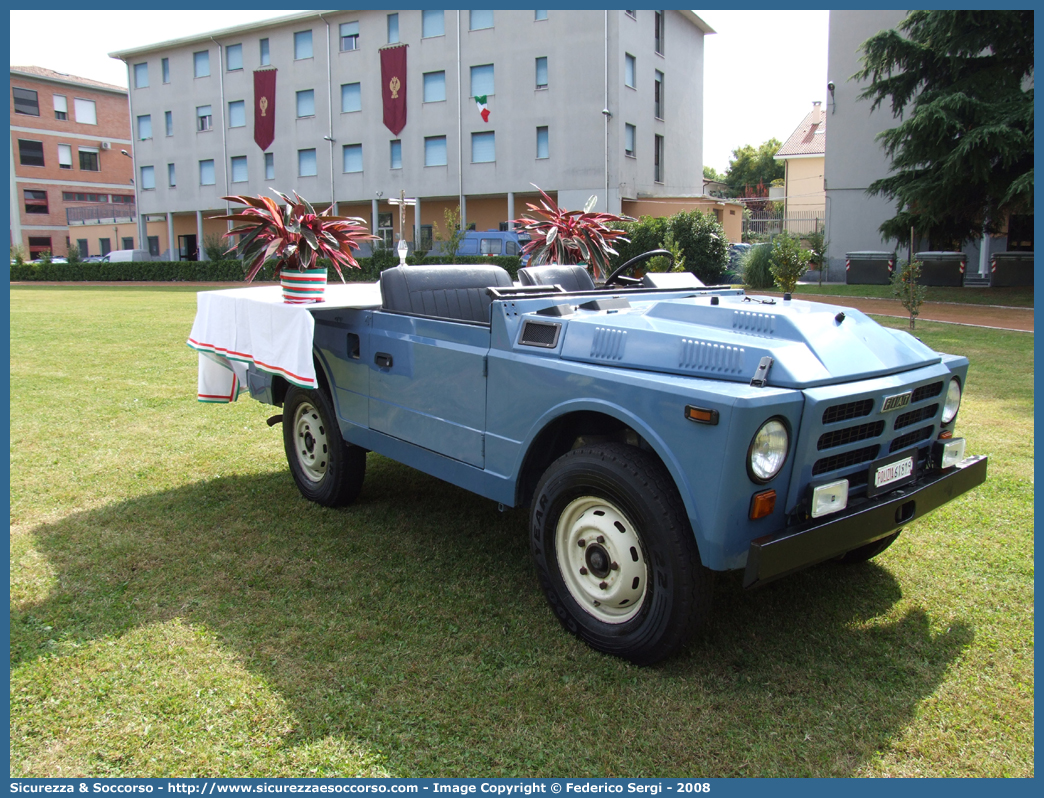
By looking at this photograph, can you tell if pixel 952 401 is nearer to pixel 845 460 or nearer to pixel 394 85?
pixel 845 460

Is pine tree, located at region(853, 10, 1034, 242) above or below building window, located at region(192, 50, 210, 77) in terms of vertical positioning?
below

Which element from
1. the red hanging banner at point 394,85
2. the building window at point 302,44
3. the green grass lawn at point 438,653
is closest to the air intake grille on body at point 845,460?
the green grass lawn at point 438,653

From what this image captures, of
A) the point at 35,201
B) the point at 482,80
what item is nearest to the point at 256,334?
the point at 482,80

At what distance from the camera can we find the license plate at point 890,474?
10.1 ft

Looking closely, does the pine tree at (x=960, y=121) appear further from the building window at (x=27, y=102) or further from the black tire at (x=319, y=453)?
the building window at (x=27, y=102)

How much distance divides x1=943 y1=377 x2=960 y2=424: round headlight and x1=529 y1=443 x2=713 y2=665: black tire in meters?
1.55

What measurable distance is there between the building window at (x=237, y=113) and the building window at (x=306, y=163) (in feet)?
14.6

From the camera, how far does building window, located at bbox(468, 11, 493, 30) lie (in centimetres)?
3347

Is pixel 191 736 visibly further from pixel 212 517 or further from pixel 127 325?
pixel 127 325

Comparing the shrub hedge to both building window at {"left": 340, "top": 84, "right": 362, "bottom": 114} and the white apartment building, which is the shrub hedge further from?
building window at {"left": 340, "top": 84, "right": 362, "bottom": 114}

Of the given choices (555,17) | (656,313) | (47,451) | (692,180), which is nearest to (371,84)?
(555,17)

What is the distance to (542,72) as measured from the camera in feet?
108

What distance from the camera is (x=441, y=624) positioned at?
346 centimetres

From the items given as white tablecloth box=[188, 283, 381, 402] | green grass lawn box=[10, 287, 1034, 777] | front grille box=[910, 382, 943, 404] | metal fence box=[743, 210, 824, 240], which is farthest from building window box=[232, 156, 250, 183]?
front grille box=[910, 382, 943, 404]
